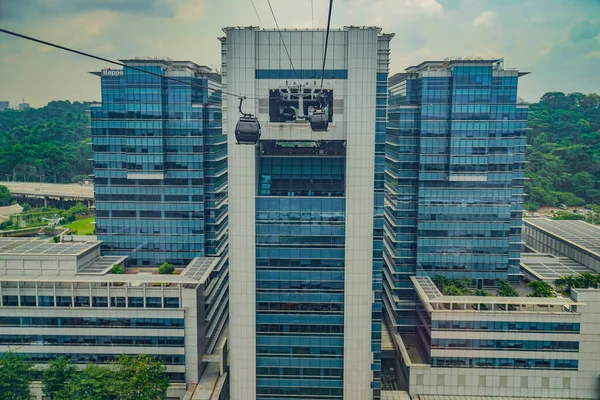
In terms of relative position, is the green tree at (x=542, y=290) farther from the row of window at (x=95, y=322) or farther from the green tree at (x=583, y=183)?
the green tree at (x=583, y=183)

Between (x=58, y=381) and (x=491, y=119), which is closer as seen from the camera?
(x=58, y=381)

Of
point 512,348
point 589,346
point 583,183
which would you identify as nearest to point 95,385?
point 512,348

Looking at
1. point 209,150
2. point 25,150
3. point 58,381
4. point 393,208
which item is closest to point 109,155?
point 209,150

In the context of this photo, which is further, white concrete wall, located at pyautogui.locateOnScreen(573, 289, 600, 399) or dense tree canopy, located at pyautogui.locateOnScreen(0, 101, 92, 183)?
dense tree canopy, located at pyautogui.locateOnScreen(0, 101, 92, 183)

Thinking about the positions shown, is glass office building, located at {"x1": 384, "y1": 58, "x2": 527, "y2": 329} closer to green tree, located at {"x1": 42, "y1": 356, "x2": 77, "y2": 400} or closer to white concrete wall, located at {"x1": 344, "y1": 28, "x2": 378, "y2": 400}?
white concrete wall, located at {"x1": 344, "y1": 28, "x2": 378, "y2": 400}

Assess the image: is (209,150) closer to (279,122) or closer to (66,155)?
(279,122)

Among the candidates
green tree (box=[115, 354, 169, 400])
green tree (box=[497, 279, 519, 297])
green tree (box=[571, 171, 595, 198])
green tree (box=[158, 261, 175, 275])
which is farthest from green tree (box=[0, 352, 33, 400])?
green tree (box=[571, 171, 595, 198])

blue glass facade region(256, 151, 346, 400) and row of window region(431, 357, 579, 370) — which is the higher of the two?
blue glass facade region(256, 151, 346, 400)
